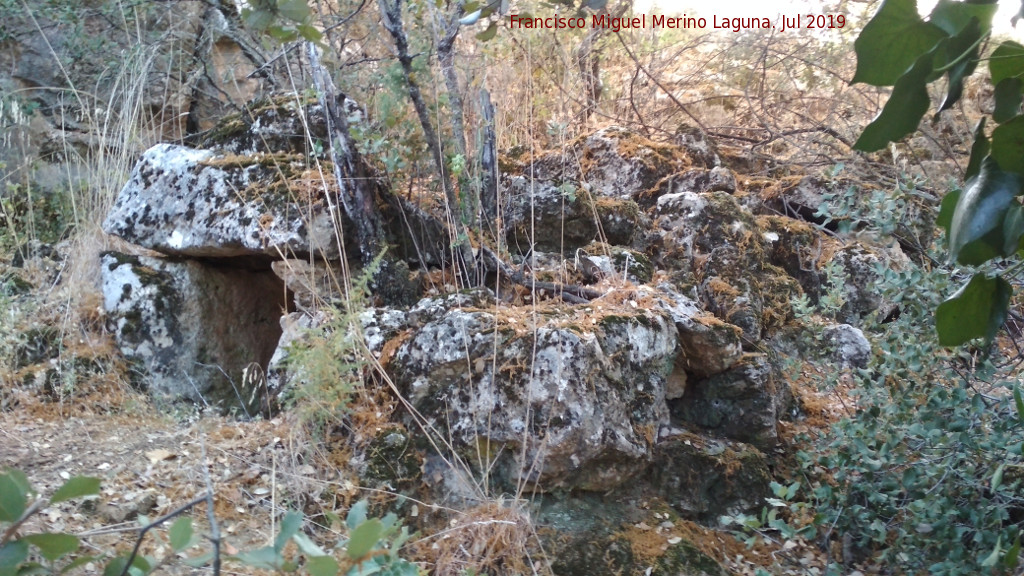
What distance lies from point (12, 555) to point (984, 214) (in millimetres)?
1131

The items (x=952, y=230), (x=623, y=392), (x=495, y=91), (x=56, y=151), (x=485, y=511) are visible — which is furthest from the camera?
(x=56, y=151)

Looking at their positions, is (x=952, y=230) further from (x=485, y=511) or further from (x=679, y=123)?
(x=679, y=123)

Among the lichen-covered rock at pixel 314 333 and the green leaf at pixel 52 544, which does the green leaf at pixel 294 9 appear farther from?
the lichen-covered rock at pixel 314 333

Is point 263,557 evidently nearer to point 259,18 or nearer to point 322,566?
point 322,566

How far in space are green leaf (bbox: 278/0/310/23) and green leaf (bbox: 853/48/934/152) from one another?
73cm

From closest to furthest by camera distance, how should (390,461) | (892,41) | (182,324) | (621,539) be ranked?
(892,41)
(621,539)
(390,461)
(182,324)

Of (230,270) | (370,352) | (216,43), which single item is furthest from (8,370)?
(216,43)

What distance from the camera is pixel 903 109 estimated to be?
0.91 m

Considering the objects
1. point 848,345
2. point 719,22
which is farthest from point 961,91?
point 719,22

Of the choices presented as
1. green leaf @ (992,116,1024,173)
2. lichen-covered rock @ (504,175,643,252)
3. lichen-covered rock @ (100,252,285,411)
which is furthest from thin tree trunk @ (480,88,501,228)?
green leaf @ (992,116,1024,173)

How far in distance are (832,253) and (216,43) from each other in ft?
12.9

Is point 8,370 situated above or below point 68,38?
below

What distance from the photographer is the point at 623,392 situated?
2574 mm

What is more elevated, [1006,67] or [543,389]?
[1006,67]
